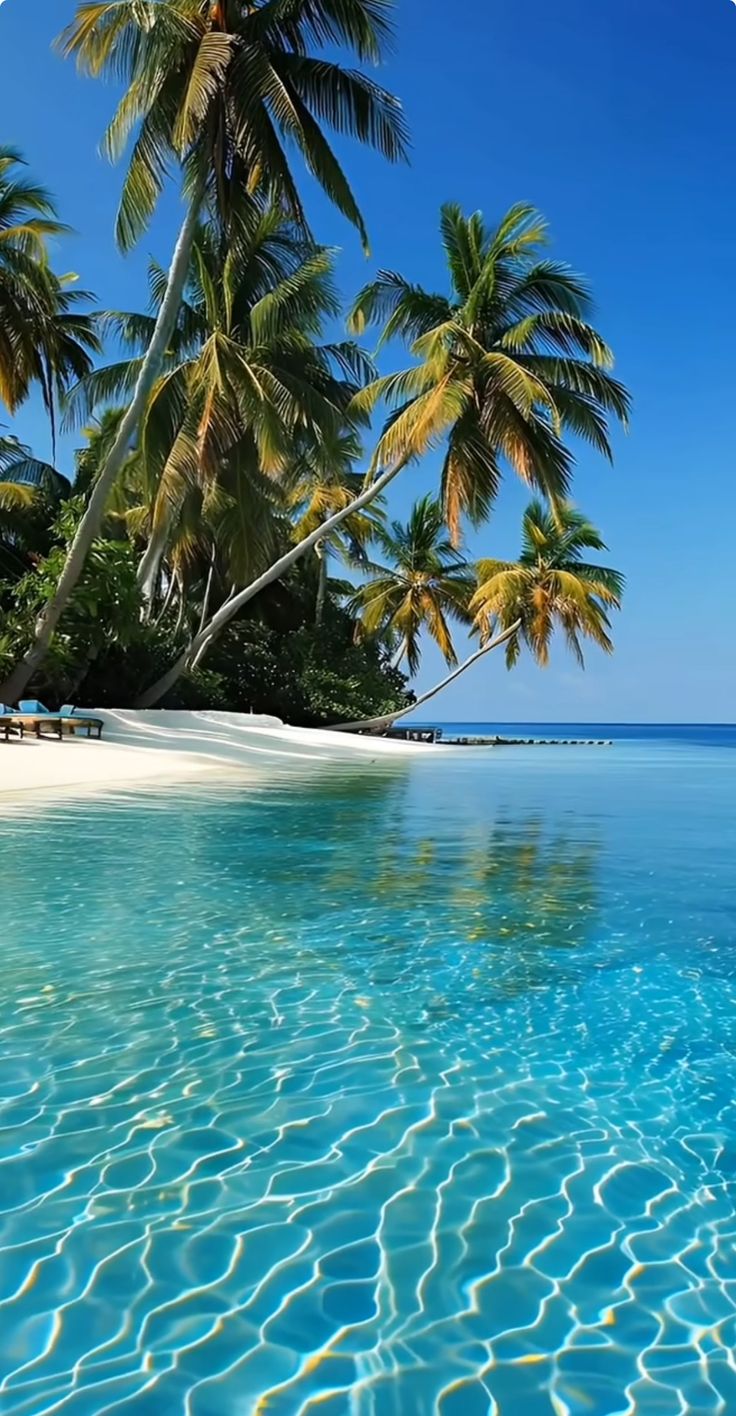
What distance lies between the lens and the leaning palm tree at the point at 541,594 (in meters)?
27.7

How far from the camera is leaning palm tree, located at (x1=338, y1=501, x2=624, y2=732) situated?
91.0 ft

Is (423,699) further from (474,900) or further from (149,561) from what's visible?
(474,900)

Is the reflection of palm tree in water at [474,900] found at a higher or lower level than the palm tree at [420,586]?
lower

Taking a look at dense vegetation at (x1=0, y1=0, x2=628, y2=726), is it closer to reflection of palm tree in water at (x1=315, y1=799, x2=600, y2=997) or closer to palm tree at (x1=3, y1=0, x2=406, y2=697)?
palm tree at (x1=3, y1=0, x2=406, y2=697)

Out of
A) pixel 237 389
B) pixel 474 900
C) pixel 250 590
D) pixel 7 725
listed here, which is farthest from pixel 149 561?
pixel 474 900

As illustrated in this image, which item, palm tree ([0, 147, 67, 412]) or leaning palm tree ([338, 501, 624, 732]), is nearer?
palm tree ([0, 147, 67, 412])

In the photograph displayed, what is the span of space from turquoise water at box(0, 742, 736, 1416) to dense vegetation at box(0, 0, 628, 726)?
1252 centimetres

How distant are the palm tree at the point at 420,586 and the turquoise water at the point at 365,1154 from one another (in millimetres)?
24036

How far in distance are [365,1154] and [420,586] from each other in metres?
28.0

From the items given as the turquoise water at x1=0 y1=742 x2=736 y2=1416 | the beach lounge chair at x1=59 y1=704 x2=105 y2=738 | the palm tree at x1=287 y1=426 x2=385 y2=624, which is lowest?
the turquoise water at x1=0 y1=742 x2=736 y2=1416

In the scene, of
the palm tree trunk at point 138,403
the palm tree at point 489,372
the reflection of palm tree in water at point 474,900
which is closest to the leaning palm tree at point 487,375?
the palm tree at point 489,372

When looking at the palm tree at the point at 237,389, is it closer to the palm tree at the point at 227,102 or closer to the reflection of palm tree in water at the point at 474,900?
the palm tree at the point at 227,102

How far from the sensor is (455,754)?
26969 millimetres

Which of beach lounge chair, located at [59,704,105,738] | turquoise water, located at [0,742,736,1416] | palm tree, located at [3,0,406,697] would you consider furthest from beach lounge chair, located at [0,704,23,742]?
turquoise water, located at [0,742,736,1416]
